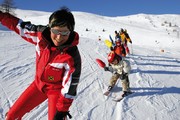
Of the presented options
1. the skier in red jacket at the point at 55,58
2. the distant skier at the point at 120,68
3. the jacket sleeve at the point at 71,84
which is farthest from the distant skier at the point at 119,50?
the jacket sleeve at the point at 71,84

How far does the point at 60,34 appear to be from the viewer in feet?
9.68

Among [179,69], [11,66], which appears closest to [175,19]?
[179,69]

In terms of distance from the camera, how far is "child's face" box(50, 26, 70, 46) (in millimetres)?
2938

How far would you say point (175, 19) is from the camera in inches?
2844

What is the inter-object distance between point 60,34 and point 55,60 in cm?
35

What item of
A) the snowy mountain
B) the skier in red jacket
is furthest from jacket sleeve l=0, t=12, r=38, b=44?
the snowy mountain

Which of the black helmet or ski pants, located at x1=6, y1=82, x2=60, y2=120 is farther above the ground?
the black helmet

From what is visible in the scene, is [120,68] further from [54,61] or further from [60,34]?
[60,34]

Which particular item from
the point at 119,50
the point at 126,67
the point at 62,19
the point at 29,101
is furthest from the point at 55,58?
the point at 119,50

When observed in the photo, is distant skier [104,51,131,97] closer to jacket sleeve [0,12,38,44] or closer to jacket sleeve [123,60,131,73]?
jacket sleeve [123,60,131,73]

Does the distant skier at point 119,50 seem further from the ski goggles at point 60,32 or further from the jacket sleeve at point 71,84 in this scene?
the ski goggles at point 60,32

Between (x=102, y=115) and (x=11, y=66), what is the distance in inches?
161

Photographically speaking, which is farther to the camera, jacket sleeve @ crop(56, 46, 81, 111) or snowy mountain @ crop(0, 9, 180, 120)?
snowy mountain @ crop(0, 9, 180, 120)

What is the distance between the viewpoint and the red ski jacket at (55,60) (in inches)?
119
